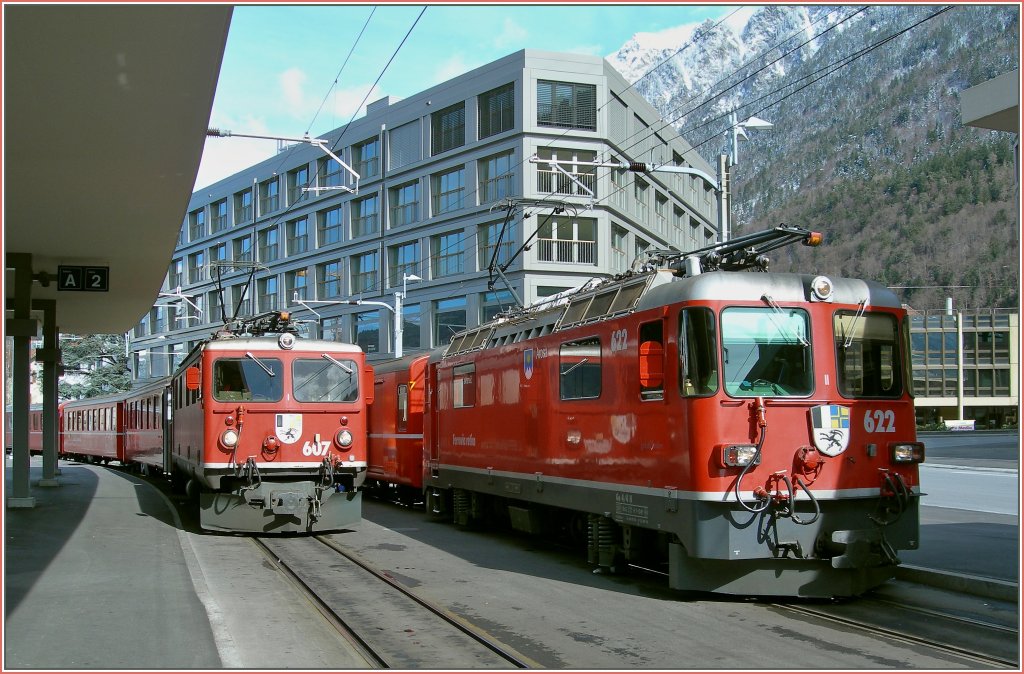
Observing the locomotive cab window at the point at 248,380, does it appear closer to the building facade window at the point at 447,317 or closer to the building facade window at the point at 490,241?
the building facade window at the point at 490,241

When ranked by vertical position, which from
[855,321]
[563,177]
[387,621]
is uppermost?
[563,177]

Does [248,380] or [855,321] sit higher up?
[855,321]

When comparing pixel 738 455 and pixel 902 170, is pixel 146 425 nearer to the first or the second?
pixel 738 455

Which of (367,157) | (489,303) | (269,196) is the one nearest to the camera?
(489,303)

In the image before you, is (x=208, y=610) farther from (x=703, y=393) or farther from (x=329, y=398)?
(x=329, y=398)

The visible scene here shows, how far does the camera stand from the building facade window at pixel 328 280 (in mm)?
49188

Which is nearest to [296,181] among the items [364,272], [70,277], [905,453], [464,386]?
[364,272]

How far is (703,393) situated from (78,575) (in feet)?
22.2

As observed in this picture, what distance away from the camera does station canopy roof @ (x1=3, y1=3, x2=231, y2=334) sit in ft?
24.2

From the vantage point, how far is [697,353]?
30.1ft

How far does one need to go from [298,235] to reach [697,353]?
45617mm

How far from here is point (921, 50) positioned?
17062cm

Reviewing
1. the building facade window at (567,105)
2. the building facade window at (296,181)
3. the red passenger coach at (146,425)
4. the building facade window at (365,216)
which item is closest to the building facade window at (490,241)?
the building facade window at (567,105)

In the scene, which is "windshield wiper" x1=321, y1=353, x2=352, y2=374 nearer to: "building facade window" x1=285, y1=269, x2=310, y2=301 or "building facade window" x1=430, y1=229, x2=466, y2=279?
"building facade window" x1=430, y1=229, x2=466, y2=279
